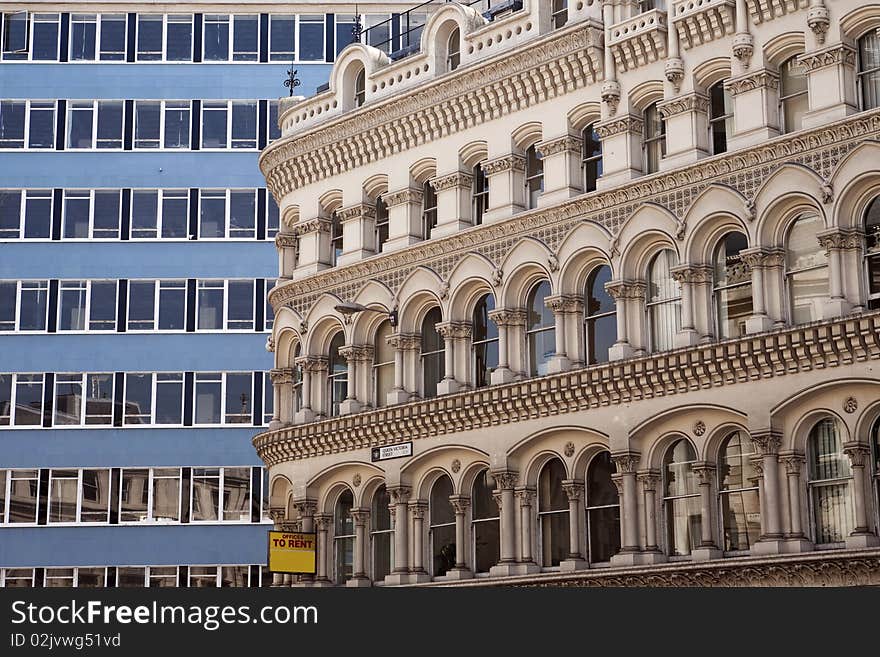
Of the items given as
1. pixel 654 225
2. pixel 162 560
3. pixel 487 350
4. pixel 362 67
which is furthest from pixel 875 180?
pixel 162 560

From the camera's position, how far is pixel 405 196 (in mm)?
45594

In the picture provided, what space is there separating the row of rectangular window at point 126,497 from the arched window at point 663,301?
79.2 ft

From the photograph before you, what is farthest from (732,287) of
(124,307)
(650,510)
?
(124,307)

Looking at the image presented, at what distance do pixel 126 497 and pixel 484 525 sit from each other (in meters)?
21.0

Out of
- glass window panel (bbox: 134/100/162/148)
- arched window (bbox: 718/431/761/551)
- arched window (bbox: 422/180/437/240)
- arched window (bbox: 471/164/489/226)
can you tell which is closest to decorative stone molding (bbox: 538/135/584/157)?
arched window (bbox: 471/164/489/226)

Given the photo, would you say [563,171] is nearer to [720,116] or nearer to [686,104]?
[686,104]

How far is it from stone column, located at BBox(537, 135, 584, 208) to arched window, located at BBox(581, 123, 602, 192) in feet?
0.34

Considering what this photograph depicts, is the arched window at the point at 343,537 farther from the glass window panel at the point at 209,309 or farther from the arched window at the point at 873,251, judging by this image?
the arched window at the point at 873,251

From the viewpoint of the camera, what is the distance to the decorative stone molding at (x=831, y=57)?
118ft

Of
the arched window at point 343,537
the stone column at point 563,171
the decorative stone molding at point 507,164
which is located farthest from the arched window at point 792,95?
the arched window at point 343,537

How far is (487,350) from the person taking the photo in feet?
142

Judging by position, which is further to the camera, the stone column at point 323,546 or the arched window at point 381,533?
the stone column at point 323,546

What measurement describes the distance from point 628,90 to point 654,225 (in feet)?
11.9

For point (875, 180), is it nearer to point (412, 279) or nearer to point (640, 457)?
point (640, 457)
